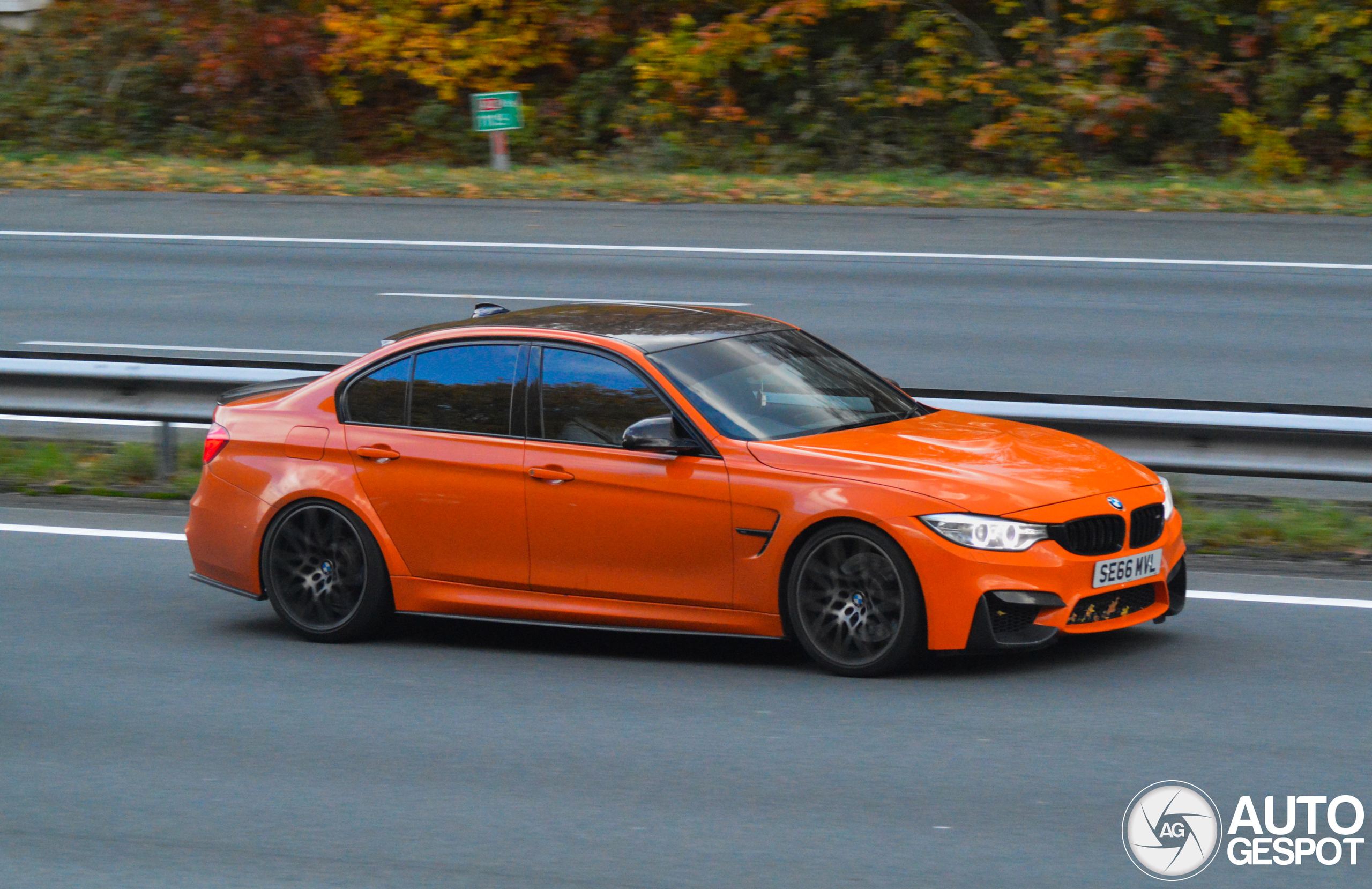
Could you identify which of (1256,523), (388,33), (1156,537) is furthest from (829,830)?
(388,33)

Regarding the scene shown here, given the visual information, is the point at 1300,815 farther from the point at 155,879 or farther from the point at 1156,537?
the point at 155,879

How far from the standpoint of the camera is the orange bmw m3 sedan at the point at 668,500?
661cm

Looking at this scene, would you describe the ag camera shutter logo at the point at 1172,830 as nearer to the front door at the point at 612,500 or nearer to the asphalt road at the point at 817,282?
the front door at the point at 612,500

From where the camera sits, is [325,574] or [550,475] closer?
[550,475]

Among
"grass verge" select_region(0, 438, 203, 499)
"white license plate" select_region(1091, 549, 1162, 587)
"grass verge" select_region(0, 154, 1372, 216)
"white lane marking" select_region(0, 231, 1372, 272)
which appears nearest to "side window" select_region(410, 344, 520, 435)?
"white license plate" select_region(1091, 549, 1162, 587)

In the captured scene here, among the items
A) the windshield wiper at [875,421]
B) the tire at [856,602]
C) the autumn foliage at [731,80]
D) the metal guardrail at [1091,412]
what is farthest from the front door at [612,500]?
the autumn foliage at [731,80]

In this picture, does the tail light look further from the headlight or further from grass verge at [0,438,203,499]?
the headlight

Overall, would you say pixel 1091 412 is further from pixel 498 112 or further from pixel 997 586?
pixel 498 112

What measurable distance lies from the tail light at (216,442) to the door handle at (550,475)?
1.70 m

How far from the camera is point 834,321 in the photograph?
15625mm

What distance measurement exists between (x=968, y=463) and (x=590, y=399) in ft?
5.39

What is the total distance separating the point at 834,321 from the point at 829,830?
10.6 metres

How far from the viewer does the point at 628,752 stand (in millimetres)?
6105

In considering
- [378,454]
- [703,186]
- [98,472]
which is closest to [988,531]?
[378,454]
